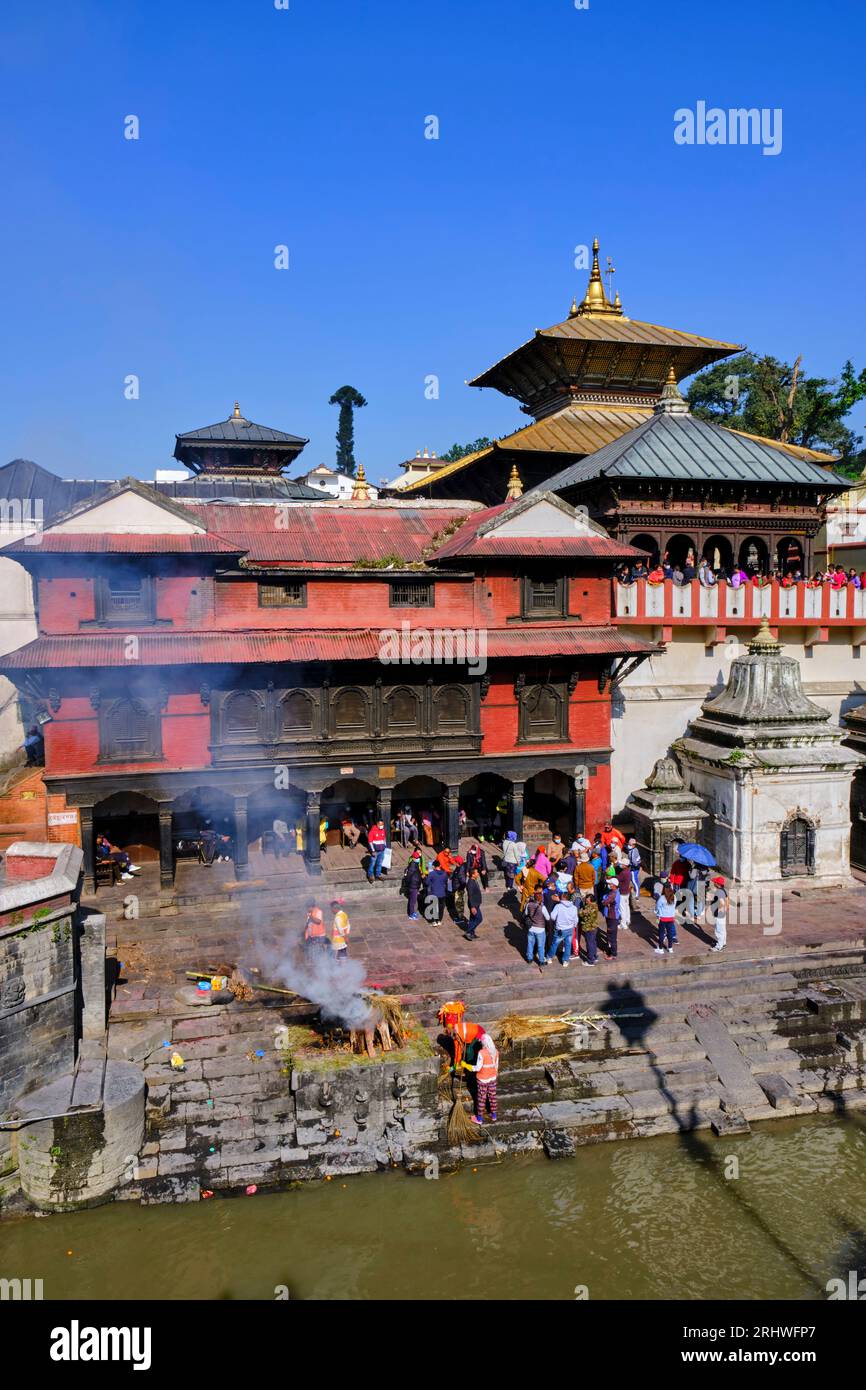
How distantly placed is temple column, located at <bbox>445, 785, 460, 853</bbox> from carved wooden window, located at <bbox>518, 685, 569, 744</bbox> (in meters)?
1.89

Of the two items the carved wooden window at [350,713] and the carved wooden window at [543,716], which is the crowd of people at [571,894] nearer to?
the carved wooden window at [543,716]

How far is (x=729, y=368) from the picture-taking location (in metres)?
51.5

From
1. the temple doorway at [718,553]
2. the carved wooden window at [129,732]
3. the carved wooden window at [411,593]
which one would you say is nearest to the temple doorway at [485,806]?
the carved wooden window at [411,593]

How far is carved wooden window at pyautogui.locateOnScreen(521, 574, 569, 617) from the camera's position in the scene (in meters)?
20.5

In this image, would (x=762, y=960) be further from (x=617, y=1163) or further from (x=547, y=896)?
(x=617, y=1163)

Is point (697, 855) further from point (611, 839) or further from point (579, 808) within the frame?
point (579, 808)

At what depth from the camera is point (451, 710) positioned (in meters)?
19.8

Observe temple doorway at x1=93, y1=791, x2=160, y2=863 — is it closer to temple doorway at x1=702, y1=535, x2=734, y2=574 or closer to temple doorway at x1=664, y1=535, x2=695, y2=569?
temple doorway at x1=664, y1=535, x2=695, y2=569

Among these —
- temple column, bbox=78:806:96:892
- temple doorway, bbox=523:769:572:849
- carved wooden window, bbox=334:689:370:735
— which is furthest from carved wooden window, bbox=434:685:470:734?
A: temple column, bbox=78:806:96:892

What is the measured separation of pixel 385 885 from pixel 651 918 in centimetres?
523

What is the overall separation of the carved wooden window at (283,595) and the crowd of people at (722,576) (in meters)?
7.57

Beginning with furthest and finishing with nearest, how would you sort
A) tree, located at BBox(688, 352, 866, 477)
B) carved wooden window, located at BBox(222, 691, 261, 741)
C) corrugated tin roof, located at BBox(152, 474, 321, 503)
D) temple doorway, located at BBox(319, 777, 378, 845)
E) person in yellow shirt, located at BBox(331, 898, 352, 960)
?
tree, located at BBox(688, 352, 866, 477), corrugated tin roof, located at BBox(152, 474, 321, 503), temple doorway, located at BBox(319, 777, 378, 845), carved wooden window, located at BBox(222, 691, 261, 741), person in yellow shirt, located at BBox(331, 898, 352, 960)
